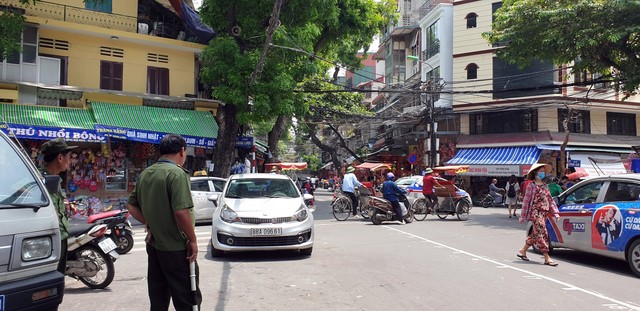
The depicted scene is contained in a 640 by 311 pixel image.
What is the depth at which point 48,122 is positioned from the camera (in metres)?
16.7

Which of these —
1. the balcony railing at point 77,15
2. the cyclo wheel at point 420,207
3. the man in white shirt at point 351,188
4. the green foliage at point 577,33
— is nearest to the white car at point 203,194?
the man in white shirt at point 351,188

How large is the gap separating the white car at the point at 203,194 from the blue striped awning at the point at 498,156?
58.8 ft

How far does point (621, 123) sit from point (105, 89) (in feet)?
93.5

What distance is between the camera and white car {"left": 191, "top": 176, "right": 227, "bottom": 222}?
1520 cm

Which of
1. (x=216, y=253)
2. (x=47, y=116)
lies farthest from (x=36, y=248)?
(x=47, y=116)

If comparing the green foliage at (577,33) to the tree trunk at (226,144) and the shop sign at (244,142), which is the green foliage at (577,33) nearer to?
the tree trunk at (226,144)

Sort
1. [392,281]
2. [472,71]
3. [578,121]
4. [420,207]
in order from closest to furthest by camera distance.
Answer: [392,281] < [420,207] < [578,121] < [472,71]

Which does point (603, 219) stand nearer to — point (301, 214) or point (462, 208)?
point (301, 214)

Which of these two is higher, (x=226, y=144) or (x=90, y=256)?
(x=226, y=144)

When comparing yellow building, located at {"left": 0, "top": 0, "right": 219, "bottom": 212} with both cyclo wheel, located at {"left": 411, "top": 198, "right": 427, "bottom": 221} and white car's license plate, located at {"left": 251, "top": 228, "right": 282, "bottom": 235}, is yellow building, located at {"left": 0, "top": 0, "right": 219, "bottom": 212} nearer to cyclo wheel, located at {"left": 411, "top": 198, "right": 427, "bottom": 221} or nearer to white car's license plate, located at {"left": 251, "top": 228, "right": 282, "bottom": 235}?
cyclo wheel, located at {"left": 411, "top": 198, "right": 427, "bottom": 221}

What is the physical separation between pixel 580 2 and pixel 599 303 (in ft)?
44.7

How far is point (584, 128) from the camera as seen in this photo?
2897cm

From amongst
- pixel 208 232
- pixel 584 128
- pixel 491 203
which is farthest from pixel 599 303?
pixel 584 128

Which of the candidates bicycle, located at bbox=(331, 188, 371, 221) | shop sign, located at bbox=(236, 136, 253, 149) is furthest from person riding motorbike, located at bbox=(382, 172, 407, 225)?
shop sign, located at bbox=(236, 136, 253, 149)
